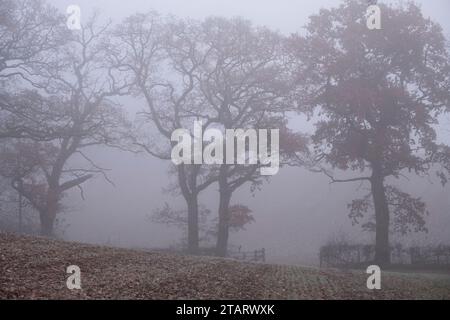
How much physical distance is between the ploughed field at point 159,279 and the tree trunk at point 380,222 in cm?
584

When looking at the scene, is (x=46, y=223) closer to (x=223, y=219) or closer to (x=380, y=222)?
(x=223, y=219)

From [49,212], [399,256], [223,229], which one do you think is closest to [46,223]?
[49,212]

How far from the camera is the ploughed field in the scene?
9.44 meters

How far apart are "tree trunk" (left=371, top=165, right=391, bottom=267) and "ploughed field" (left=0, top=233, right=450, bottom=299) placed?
5839mm

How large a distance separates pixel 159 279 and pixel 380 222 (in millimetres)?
13659

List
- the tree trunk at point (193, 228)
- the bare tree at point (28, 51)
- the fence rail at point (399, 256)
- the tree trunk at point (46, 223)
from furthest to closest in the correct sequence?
the tree trunk at point (46, 223) < the tree trunk at point (193, 228) < the fence rail at point (399, 256) < the bare tree at point (28, 51)

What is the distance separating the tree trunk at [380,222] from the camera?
20844 millimetres

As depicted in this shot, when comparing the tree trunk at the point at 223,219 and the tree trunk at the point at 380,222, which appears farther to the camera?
the tree trunk at the point at 223,219

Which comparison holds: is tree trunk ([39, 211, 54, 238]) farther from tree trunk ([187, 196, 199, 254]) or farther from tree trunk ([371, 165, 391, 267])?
tree trunk ([371, 165, 391, 267])

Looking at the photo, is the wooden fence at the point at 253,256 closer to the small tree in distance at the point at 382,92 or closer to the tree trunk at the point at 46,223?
the small tree in distance at the point at 382,92

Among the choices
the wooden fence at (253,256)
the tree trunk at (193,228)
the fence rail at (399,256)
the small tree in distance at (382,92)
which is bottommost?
the wooden fence at (253,256)

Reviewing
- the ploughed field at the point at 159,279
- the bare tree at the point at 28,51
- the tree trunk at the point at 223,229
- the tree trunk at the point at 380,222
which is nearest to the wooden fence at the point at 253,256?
the tree trunk at the point at 223,229

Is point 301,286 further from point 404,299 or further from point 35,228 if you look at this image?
point 35,228
